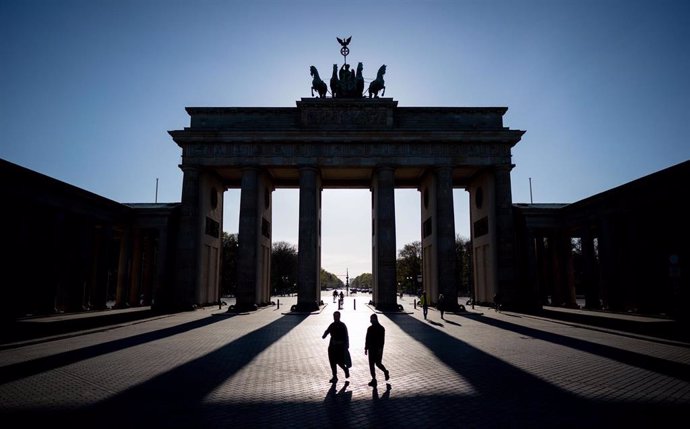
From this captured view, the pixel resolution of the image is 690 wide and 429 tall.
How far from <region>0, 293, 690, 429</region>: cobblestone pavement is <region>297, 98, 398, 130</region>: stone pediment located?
77.9 feet

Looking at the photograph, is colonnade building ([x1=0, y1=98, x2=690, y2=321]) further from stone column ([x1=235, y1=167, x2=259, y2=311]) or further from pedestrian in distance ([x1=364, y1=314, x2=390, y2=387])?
pedestrian in distance ([x1=364, y1=314, x2=390, y2=387])

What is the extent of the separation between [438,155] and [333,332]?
28998 millimetres

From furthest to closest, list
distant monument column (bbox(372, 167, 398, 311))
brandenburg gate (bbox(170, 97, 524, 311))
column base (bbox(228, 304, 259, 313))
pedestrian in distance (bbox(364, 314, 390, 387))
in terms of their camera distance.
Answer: brandenburg gate (bbox(170, 97, 524, 311)) < distant monument column (bbox(372, 167, 398, 311)) < column base (bbox(228, 304, 259, 313)) < pedestrian in distance (bbox(364, 314, 390, 387))

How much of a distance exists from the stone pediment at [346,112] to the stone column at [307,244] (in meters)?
4.51

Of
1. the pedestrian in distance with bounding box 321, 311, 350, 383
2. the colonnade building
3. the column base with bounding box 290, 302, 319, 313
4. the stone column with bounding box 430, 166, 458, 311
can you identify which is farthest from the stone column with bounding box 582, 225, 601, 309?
the pedestrian in distance with bounding box 321, 311, 350, 383

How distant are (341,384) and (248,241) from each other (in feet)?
89.1

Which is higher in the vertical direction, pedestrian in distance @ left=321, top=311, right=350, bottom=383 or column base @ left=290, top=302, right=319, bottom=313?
pedestrian in distance @ left=321, top=311, right=350, bottom=383

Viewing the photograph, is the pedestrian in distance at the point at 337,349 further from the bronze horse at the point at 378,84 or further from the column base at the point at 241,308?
the bronze horse at the point at 378,84

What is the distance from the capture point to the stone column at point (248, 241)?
35031 millimetres

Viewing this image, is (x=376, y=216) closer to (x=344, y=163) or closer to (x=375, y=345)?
(x=344, y=163)

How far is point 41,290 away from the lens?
96.4 feet

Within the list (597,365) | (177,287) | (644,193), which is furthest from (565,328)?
(177,287)

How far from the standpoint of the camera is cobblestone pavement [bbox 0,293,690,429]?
24.6 feet

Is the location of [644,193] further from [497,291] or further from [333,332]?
[333,332]
